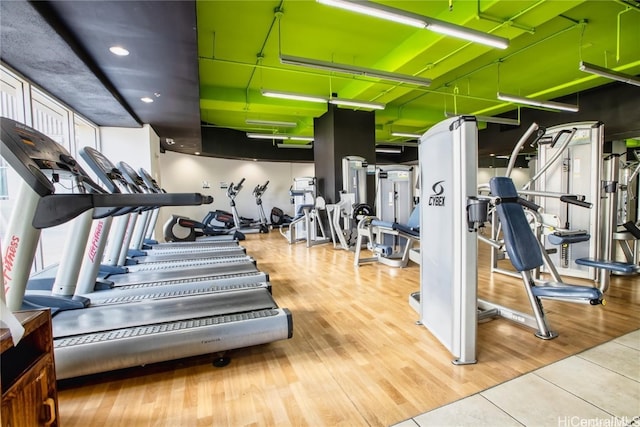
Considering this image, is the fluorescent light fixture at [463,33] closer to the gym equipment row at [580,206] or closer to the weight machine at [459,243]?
the gym equipment row at [580,206]

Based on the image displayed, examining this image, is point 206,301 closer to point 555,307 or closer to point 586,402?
point 586,402

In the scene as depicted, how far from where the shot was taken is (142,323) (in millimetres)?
2105

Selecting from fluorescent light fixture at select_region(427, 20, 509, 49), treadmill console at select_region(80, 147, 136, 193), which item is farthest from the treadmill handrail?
fluorescent light fixture at select_region(427, 20, 509, 49)

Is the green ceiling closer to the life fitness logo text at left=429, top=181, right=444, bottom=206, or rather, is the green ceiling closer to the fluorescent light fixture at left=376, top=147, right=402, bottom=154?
the life fitness logo text at left=429, top=181, right=444, bottom=206

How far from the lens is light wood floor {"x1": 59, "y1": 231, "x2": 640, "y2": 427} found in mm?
1611

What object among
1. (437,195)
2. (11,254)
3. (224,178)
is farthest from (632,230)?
(224,178)

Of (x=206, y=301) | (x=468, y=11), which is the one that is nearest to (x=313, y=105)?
(x=468, y=11)

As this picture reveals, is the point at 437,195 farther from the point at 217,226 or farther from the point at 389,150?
the point at 389,150

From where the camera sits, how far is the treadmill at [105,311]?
1473 millimetres

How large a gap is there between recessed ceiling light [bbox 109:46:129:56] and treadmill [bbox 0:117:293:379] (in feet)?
5.91

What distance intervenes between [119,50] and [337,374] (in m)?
3.60

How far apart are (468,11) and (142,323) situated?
4817 mm

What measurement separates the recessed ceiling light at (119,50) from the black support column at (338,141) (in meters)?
4.80

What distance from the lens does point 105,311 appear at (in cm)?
228
